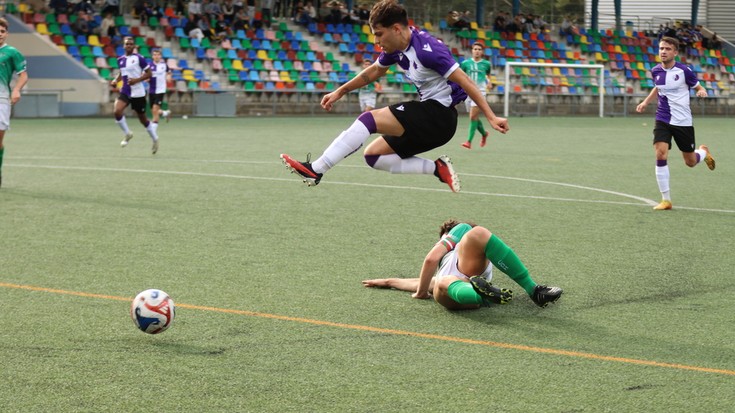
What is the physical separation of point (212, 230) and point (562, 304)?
4330 millimetres

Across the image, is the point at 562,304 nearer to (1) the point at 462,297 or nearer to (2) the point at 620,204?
(1) the point at 462,297

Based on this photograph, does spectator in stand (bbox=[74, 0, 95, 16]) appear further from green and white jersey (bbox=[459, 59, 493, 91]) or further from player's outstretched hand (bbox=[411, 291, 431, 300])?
player's outstretched hand (bbox=[411, 291, 431, 300])

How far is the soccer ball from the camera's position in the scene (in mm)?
5793

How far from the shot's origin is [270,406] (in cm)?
464

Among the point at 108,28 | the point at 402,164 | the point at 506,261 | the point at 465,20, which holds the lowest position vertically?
the point at 506,261

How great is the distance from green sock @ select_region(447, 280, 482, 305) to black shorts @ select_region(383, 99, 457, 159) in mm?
1558

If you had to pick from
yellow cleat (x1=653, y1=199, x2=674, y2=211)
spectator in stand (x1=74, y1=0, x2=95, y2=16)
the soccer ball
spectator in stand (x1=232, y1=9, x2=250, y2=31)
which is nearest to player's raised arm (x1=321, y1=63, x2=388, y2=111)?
the soccer ball

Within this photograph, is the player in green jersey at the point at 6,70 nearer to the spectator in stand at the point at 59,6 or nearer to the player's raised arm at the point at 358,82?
the player's raised arm at the point at 358,82

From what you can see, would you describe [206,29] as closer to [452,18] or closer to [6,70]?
[452,18]

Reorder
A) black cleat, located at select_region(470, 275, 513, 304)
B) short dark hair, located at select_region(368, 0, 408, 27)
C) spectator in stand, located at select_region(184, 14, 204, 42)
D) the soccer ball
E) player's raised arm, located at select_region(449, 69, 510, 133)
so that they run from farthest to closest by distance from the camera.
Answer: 1. spectator in stand, located at select_region(184, 14, 204, 42)
2. short dark hair, located at select_region(368, 0, 408, 27)
3. player's raised arm, located at select_region(449, 69, 510, 133)
4. black cleat, located at select_region(470, 275, 513, 304)
5. the soccer ball

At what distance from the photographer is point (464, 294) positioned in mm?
6434

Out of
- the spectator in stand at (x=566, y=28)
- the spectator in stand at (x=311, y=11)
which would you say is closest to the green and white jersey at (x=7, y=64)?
the spectator in stand at (x=311, y=11)

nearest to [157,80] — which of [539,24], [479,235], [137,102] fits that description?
[137,102]

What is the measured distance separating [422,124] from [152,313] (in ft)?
9.10
